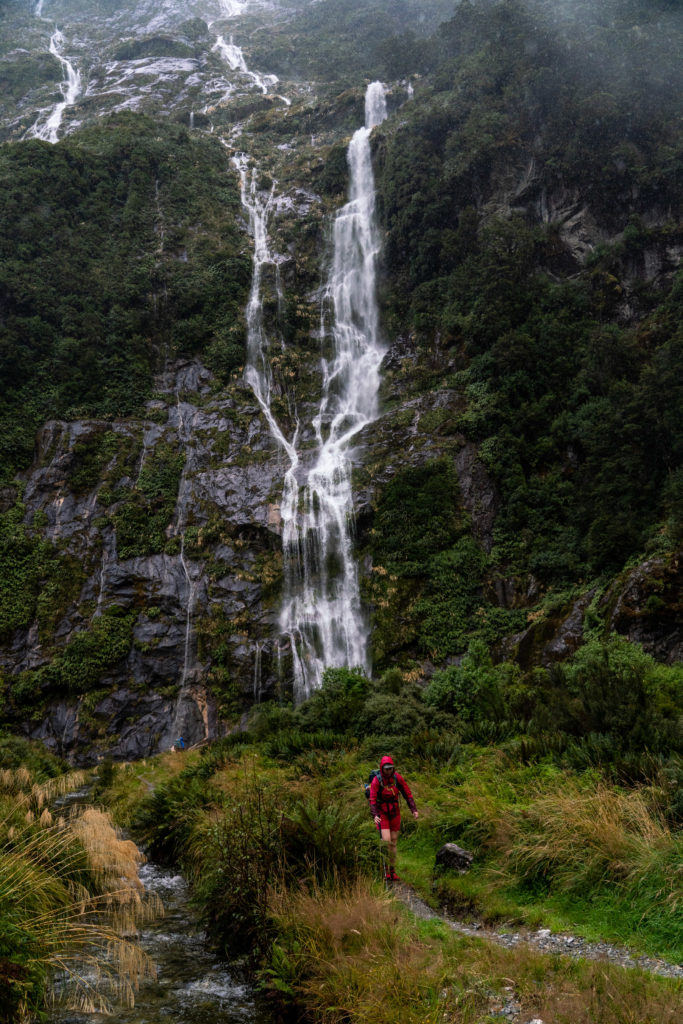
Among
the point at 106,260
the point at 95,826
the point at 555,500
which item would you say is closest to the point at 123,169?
the point at 106,260

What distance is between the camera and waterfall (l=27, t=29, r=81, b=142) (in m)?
49.8

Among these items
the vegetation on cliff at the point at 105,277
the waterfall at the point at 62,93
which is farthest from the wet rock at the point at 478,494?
the waterfall at the point at 62,93

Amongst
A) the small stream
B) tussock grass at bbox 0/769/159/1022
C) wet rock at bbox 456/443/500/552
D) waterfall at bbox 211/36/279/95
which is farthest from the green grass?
waterfall at bbox 211/36/279/95

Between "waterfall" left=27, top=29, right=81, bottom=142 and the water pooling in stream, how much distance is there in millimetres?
54637

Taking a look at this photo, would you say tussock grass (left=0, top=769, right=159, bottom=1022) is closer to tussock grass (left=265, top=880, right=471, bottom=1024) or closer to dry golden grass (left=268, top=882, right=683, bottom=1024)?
tussock grass (left=265, top=880, right=471, bottom=1024)

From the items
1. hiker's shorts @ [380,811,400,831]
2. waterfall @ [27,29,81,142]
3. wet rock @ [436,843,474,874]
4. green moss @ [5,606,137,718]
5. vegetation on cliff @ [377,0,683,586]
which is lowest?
green moss @ [5,606,137,718]

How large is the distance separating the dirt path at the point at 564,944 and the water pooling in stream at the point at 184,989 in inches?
71.5

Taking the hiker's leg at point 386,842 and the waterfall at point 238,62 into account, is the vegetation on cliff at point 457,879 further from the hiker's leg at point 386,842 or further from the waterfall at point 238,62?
the waterfall at point 238,62

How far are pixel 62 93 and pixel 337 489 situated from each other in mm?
56773

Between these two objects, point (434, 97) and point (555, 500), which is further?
point (434, 97)

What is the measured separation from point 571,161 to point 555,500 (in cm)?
1677

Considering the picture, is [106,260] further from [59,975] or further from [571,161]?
[59,975]

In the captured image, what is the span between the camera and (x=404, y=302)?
30594 millimetres

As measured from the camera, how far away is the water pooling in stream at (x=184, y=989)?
4.82 meters
